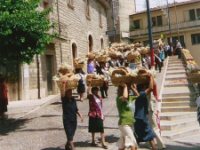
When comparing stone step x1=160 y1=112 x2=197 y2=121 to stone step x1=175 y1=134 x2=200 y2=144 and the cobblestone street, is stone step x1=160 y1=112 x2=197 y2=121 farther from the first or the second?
the cobblestone street

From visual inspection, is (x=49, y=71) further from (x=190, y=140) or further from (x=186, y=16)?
(x=186, y=16)

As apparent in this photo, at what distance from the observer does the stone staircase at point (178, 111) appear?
7.58 m

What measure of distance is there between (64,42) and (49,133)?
1052 centimetres

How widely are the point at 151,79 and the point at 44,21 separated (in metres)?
4.73

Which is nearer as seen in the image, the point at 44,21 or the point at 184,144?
the point at 184,144

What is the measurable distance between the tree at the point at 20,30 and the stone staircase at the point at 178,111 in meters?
4.89

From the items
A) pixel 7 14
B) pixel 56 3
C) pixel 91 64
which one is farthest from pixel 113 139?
pixel 56 3

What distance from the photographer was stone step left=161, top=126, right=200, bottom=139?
709 centimetres

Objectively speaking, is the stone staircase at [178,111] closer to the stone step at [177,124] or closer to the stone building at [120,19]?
the stone step at [177,124]

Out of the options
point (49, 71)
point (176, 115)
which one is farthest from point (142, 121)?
point (49, 71)

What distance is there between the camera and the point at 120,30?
120 ft

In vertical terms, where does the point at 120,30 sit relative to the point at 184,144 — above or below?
above

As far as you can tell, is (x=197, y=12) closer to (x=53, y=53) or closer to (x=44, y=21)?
(x=53, y=53)

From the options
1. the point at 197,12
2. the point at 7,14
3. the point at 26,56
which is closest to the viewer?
the point at 7,14
